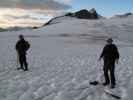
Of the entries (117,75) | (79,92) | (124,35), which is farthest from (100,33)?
(79,92)

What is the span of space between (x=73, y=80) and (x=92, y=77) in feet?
5.11

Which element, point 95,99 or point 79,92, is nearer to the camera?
point 95,99

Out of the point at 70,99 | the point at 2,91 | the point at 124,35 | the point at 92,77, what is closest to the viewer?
the point at 70,99

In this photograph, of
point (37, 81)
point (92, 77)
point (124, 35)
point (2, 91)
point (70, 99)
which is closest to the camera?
point (70, 99)

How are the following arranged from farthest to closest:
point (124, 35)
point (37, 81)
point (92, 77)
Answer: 1. point (124, 35)
2. point (92, 77)
3. point (37, 81)

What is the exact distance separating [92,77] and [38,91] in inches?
185

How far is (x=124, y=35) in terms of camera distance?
242ft

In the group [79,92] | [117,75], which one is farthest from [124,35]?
[79,92]

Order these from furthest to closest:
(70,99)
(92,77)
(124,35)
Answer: (124,35)
(92,77)
(70,99)

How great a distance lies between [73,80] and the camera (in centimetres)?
1579

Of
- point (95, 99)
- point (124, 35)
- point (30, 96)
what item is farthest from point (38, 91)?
point (124, 35)

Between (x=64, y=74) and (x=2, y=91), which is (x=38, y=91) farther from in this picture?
(x=64, y=74)

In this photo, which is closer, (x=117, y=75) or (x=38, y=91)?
(x=38, y=91)

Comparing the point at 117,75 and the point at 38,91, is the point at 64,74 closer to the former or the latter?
the point at 117,75
